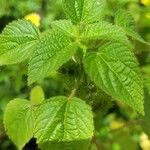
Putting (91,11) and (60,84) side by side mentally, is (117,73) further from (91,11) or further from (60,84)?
(60,84)

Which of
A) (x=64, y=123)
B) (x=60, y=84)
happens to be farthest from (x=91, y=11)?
(x=60, y=84)

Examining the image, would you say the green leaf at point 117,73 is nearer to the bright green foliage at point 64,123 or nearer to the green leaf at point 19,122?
the bright green foliage at point 64,123

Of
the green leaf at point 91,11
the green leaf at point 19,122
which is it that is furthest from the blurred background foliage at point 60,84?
the green leaf at point 91,11

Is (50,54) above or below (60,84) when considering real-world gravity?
above

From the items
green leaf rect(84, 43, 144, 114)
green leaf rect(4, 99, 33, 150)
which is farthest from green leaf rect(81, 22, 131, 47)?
green leaf rect(4, 99, 33, 150)

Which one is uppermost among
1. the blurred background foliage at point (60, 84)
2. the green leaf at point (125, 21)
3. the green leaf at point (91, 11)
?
the green leaf at point (91, 11)

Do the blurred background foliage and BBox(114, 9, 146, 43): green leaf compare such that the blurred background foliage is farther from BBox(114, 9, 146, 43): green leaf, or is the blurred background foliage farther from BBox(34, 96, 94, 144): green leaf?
BBox(34, 96, 94, 144): green leaf
